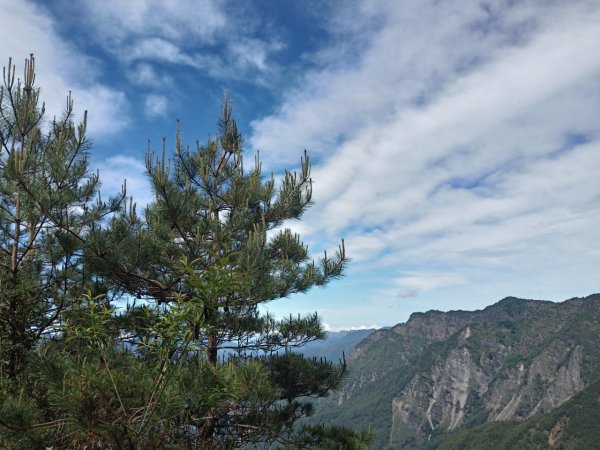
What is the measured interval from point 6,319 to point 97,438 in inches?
Result: 147

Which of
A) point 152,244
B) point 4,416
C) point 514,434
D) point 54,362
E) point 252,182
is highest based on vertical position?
point 252,182

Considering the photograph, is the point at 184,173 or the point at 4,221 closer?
the point at 4,221

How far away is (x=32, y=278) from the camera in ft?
24.4

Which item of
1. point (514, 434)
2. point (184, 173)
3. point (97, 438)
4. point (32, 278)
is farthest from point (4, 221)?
point (514, 434)

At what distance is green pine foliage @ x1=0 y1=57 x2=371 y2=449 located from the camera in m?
3.87

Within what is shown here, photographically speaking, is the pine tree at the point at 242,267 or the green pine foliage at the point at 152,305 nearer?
the green pine foliage at the point at 152,305

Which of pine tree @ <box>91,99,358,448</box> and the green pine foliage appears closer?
the green pine foliage

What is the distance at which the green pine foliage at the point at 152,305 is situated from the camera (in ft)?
12.7

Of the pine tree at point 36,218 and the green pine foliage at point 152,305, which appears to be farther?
the pine tree at point 36,218

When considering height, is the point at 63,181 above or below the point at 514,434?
above

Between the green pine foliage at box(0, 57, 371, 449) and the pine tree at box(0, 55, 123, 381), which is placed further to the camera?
the pine tree at box(0, 55, 123, 381)

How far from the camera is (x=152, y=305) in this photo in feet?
20.9

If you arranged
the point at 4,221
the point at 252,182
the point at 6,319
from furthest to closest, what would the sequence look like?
the point at 252,182
the point at 4,221
the point at 6,319

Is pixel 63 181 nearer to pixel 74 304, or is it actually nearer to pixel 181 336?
pixel 74 304
